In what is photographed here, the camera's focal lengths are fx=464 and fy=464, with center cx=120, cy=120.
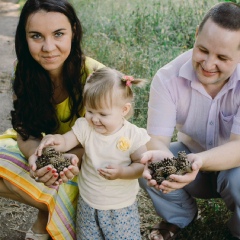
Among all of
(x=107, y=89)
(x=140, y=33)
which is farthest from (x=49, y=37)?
(x=140, y=33)

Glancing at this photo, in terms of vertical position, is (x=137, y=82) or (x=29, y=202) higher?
(x=137, y=82)

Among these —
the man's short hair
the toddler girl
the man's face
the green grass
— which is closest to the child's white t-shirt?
the toddler girl

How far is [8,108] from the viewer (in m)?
5.22

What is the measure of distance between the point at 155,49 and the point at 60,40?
10.5 feet

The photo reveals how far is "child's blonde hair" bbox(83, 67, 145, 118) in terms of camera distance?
2.49 meters

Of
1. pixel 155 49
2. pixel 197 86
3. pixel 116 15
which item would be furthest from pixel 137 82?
pixel 116 15

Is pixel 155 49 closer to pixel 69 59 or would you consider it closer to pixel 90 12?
pixel 90 12

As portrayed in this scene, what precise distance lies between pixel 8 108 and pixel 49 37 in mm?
2631

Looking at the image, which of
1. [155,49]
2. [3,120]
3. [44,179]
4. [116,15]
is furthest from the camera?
[116,15]

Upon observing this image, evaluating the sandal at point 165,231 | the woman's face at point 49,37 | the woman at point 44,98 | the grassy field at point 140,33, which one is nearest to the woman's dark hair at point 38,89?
the woman at point 44,98

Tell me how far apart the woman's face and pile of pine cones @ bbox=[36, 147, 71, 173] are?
59 cm

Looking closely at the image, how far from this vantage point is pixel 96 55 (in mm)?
5887

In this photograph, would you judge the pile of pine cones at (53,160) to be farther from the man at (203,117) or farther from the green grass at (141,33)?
the green grass at (141,33)

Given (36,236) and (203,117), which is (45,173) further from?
(203,117)
